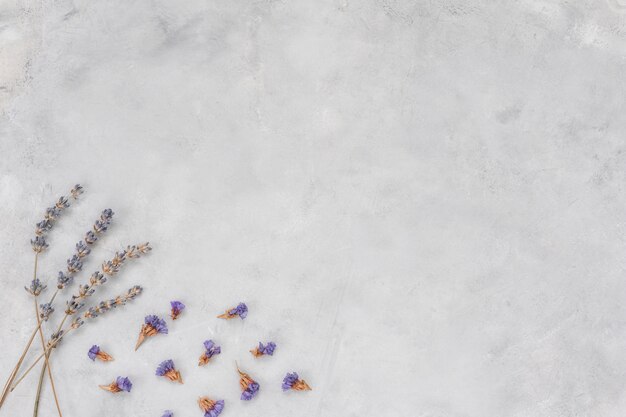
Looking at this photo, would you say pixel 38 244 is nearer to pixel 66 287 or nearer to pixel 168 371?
pixel 66 287

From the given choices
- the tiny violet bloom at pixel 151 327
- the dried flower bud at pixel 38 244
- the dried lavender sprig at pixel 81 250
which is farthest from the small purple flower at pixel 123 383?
the dried flower bud at pixel 38 244

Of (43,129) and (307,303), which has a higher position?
(43,129)

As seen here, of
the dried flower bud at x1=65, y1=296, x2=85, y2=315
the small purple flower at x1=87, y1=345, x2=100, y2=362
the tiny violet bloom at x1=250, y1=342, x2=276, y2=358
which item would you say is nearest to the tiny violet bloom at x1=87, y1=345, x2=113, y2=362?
the small purple flower at x1=87, y1=345, x2=100, y2=362

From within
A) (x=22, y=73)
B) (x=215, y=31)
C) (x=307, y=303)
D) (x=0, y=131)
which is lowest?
(x=307, y=303)

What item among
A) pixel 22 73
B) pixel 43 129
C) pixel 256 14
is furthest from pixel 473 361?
pixel 22 73

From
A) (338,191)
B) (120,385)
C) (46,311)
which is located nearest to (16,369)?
(46,311)

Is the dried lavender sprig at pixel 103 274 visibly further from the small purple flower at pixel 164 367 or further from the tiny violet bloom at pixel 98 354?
the small purple flower at pixel 164 367

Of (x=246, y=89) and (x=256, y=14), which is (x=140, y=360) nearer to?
(x=246, y=89)
